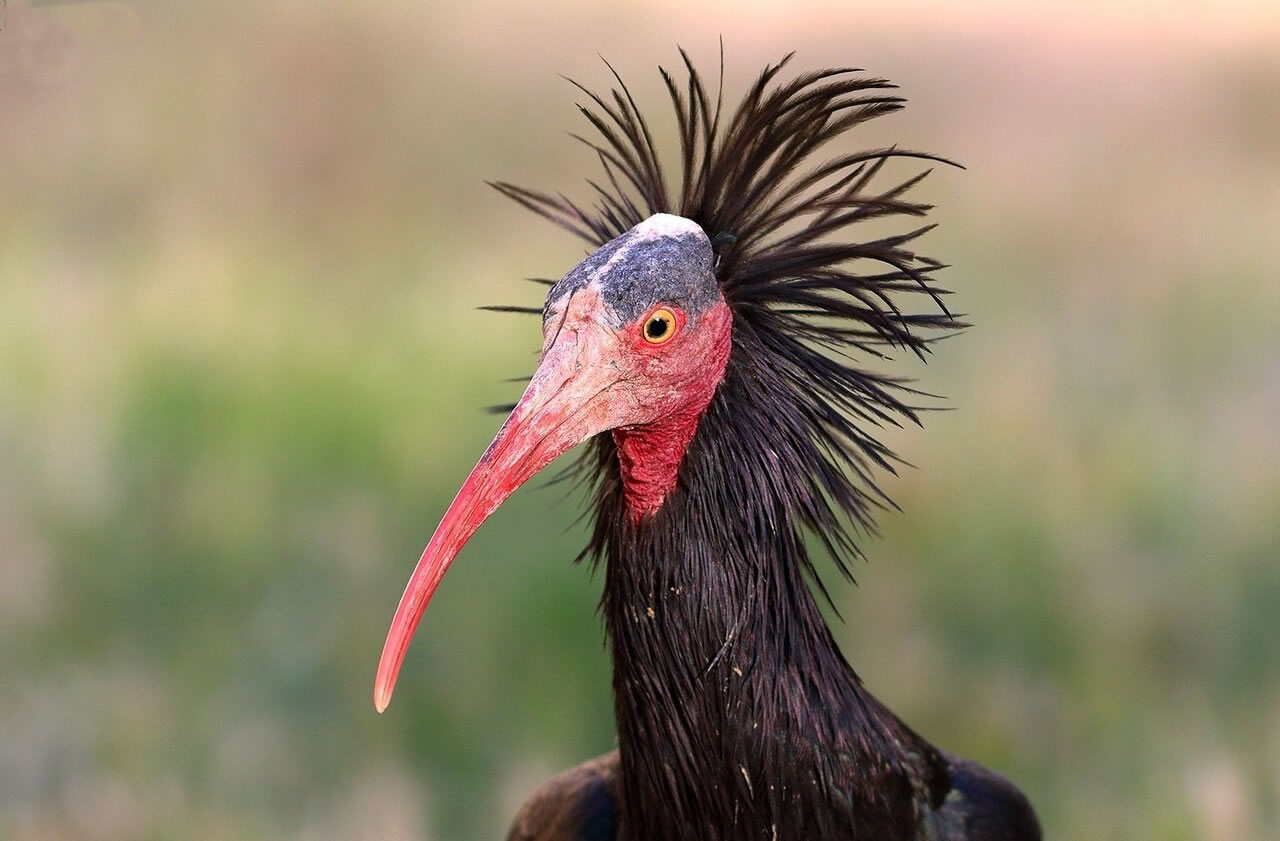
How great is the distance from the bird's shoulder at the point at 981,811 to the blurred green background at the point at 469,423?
0.77 metres

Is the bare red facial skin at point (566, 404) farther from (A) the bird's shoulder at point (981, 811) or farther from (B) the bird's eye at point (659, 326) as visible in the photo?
(A) the bird's shoulder at point (981, 811)

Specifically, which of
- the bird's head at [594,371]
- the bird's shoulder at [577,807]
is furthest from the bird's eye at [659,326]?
the bird's shoulder at [577,807]

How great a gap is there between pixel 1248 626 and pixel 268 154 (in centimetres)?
234

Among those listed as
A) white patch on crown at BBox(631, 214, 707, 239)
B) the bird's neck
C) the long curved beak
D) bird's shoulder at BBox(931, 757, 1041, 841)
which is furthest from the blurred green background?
the long curved beak

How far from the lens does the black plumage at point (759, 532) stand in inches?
Answer: 62.4

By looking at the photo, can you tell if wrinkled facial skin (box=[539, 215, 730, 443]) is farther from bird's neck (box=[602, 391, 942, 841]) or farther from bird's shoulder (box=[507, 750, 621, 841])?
bird's shoulder (box=[507, 750, 621, 841])

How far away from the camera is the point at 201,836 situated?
2.75 m

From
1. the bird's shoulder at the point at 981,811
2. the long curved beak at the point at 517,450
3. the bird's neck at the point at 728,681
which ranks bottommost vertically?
the bird's shoulder at the point at 981,811

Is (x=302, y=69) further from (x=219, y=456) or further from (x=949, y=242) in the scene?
(x=949, y=242)

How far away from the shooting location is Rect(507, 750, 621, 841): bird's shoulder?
1942 millimetres

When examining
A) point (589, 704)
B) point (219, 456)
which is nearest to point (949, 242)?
point (589, 704)

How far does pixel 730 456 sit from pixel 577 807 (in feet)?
2.36

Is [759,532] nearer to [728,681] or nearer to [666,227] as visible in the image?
[728,681]

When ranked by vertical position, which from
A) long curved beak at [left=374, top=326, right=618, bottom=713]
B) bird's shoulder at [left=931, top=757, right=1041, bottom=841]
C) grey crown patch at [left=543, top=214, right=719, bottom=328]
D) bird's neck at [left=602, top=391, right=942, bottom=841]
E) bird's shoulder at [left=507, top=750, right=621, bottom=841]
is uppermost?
grey crown patch at [left=543, top=214, right=719, bottom=328]
